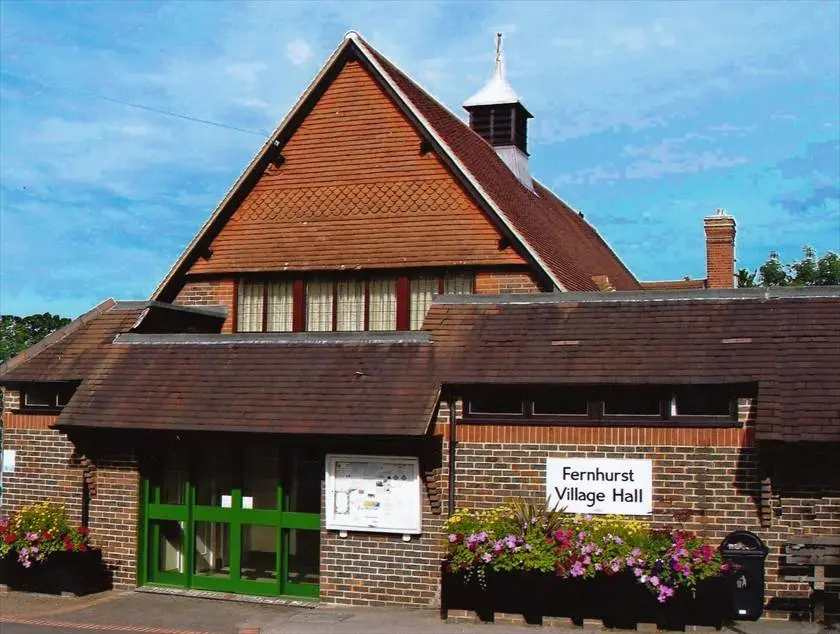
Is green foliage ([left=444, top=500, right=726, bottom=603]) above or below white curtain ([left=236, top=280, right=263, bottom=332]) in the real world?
below

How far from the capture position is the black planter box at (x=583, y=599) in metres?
11.4

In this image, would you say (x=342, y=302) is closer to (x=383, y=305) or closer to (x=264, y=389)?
(x=383, y=305)

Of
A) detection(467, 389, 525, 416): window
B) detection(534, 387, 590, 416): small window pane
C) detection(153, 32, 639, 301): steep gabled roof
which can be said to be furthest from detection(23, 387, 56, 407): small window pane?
detection(534, 387, 590, 416): small window pane

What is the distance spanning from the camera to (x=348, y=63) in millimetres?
19438

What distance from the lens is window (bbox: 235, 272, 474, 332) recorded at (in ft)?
59.3

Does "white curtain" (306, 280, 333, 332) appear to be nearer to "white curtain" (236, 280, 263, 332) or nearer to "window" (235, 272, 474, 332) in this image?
"window" (235, 272, 474, 332)

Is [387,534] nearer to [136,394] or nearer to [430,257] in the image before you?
[136,394]

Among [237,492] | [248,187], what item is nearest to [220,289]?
[248,187]

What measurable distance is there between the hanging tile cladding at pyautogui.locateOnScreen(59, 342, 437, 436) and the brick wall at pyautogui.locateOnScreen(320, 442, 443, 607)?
1085 millimetres

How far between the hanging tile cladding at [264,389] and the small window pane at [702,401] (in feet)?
10.7

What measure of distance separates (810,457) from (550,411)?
3.32 m

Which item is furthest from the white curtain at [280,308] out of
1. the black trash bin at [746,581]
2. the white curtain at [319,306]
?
the black trash bin at [746,581]

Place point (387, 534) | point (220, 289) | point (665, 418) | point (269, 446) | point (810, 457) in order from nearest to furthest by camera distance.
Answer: point (810, 457)
point (665, 418)
point (387, 534)
point (269, 446)
point (220, 289)

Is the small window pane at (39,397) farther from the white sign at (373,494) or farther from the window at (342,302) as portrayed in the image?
the white sign at (373,494)
